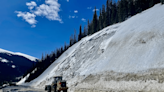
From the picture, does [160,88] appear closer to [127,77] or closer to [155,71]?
[155,71]

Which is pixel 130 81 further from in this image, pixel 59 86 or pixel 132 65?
pixel 59 86

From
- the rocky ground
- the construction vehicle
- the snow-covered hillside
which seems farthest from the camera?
the construction vehicle

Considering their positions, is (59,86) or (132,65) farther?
(59,86)

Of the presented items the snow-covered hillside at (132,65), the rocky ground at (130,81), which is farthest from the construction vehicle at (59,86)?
the snow-covered hillside at (132,65)

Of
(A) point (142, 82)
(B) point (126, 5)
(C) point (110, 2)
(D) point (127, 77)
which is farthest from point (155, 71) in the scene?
(C) point (110, 2)

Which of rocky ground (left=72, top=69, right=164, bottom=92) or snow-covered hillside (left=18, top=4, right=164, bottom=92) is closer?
rocky ground (left=72, top=69, right=164, bottom=92)

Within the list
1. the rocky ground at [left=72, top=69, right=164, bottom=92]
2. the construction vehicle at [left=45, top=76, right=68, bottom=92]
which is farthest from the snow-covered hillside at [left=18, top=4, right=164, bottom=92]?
the construction vehicle at [left=45, top=76, right=68, bottom=92]

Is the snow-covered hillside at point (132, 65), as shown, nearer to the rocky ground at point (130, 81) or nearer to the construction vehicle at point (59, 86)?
the rocky ground at point (130, 81)

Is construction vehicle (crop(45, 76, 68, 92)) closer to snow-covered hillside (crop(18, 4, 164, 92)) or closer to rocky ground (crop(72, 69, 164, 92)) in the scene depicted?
rocky ground (crop(72, 69, 164, 92))

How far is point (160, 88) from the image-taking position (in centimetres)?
1377

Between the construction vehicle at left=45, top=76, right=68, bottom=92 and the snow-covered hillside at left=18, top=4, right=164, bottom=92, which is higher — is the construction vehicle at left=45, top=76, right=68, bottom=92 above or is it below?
below

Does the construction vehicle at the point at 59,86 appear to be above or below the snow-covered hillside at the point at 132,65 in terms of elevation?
below

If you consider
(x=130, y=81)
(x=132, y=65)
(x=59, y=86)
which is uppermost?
(x=132, y=65)

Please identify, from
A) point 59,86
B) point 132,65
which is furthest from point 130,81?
point 59,86
